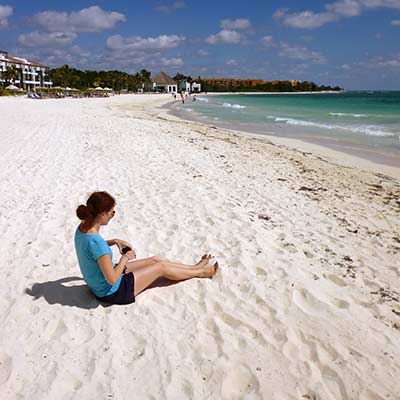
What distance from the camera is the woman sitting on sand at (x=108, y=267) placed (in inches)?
115

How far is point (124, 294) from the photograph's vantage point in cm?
318

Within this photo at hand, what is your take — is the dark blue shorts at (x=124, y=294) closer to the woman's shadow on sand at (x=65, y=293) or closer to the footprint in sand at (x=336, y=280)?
the woman's shadow on sand at (x=65, y=293)

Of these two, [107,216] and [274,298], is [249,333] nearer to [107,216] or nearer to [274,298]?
[274,298]

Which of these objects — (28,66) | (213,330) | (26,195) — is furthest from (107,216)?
(28,66)

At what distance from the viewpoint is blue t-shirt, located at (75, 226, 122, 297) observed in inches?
116

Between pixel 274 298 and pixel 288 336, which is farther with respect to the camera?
pixel 274 298

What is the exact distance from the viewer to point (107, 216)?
9.81 ft

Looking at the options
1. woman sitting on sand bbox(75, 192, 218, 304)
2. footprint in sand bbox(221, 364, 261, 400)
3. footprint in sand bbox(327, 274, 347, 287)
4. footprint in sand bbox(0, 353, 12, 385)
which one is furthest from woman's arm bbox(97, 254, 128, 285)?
footprint in sand bbox(327, 274, 347, 287)

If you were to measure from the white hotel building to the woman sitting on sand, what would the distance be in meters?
87.1

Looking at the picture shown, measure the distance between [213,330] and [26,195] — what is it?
4625 millimetres

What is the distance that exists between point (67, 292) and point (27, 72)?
103321 mm

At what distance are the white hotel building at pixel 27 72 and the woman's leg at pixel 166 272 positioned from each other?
3430 inches

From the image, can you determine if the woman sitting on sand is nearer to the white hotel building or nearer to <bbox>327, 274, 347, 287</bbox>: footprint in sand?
<bbox>327, 274, 347, 287</bbox>: footprint in sand

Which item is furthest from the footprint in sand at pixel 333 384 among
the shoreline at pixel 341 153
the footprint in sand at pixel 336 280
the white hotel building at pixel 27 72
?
the white hotel building at pixel 27 72
